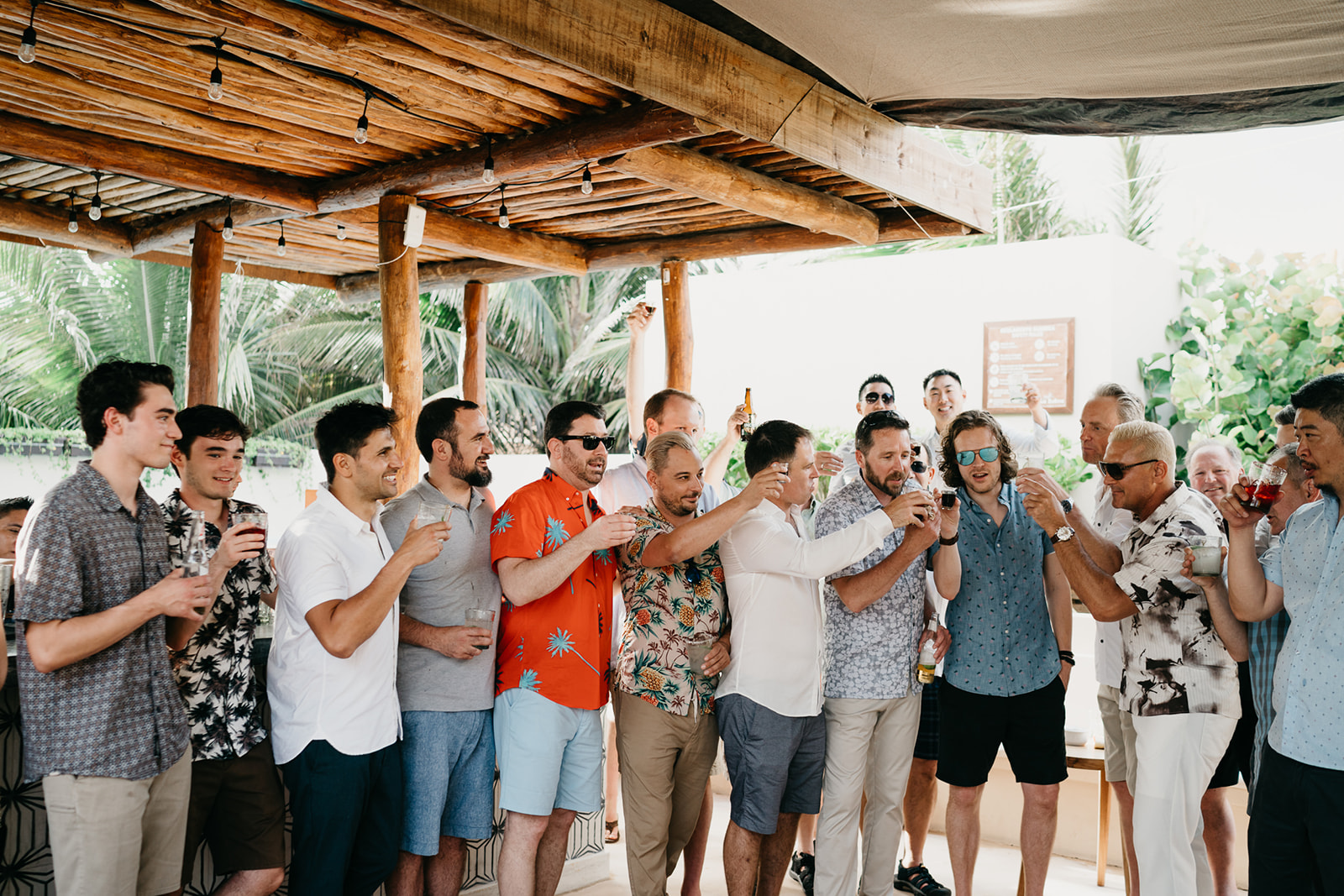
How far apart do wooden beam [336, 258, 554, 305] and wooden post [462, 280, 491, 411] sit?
12 centimetres

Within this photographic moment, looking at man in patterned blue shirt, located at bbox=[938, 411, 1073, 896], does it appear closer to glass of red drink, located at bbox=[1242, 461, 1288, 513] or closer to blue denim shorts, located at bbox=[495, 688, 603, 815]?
glass of red drink, located at bbox=[1242, 461, 1288, 513]

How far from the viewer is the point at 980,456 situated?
406 centimetres


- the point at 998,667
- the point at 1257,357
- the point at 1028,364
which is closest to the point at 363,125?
the point at 998,667

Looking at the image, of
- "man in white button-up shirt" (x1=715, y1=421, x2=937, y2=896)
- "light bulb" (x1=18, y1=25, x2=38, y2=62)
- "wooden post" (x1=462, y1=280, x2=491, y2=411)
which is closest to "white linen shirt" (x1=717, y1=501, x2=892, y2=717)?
"man in white button-up shirt" (x1=715, y1=421, x2=937, y2=896)

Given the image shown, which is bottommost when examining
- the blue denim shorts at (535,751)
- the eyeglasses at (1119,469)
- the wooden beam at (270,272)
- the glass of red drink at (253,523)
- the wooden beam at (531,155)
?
the blue denim shorts at (535,751)

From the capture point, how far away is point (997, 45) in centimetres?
312

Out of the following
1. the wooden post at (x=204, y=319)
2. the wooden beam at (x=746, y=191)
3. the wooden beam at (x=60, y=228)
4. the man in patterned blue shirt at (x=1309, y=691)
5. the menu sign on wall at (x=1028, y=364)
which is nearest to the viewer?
the man in patterned blue shirt at (x=1309, y=691)

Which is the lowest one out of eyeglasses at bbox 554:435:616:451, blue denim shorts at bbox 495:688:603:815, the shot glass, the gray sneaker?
the gray sneaker

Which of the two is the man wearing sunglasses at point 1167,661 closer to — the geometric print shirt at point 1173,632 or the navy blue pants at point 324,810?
the geometric print shirt at point 1173,632

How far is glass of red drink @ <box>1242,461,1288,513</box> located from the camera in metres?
2.95

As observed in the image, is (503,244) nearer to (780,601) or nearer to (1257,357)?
(780,601)

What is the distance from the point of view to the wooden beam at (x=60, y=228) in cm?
715

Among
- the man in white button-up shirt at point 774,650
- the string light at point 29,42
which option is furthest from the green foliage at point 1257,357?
the string light at point 29,42

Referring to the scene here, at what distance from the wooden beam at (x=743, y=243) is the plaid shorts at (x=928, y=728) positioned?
2973 mm
